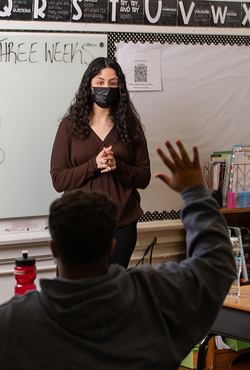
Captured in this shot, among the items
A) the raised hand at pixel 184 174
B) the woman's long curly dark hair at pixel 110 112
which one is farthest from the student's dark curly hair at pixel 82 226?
the woman's long curly dark hair at pixel 110 112

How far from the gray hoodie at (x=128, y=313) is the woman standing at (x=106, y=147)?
0.97 meters

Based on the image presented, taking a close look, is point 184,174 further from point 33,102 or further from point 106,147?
point 33,102

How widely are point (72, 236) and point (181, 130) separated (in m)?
1.88

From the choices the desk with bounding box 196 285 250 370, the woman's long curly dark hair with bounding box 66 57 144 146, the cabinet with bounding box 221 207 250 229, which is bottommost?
the desk with bounding box 196 285 250 370

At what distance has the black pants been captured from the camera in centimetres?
170

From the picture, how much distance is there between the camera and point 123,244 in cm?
171

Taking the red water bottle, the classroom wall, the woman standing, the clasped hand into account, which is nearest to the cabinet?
the classroom wall

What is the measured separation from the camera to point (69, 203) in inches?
26.1

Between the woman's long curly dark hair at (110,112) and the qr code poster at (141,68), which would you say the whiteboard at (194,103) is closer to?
the qr code poster at (141,68)

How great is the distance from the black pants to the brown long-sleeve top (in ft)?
0.11

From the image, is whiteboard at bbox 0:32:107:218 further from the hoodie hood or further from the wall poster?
the hoodie hood

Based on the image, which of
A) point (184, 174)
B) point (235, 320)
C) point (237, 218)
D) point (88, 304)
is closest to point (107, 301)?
point (88, 304)

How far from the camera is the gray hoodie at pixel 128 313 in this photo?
2.10ft

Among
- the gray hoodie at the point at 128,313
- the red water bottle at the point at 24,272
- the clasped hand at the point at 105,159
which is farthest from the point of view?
the clasped hand at the point at 105,159
